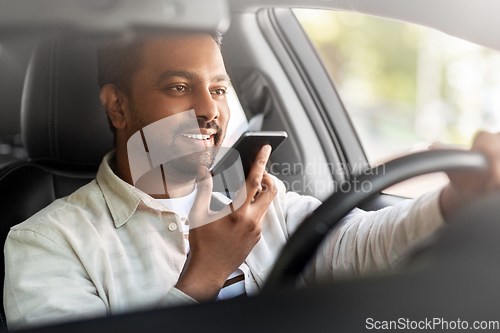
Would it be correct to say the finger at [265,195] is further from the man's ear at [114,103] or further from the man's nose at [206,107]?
the man's ear at [114,103]

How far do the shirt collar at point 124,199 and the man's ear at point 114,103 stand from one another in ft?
0.39

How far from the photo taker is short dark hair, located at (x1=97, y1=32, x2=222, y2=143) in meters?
0.82

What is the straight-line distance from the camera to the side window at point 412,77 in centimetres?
82

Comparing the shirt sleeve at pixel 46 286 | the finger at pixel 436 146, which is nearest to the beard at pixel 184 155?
the shirt sleeve at pixel 46 286

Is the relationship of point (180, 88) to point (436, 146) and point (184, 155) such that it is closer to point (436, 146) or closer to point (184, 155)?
point (184, 155)

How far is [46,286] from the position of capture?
0.77 meters

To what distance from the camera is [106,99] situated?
0.89 m

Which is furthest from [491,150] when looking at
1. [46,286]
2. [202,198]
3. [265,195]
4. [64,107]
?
[64,107]

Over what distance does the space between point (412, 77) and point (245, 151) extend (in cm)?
34

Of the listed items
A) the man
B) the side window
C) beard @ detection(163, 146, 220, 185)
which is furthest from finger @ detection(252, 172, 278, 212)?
the side window

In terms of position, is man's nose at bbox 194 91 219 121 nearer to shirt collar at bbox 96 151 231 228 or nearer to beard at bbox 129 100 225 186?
beard at bbox 129 100 225 186

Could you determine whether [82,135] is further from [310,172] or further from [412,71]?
[412,71]

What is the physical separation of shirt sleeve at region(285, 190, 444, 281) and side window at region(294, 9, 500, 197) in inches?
2.4

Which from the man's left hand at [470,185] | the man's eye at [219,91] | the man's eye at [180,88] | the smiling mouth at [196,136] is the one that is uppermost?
the man's eye at [180,88]
